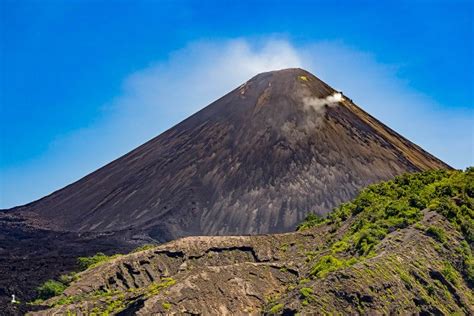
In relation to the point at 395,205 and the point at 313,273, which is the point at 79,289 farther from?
the point at 395,205

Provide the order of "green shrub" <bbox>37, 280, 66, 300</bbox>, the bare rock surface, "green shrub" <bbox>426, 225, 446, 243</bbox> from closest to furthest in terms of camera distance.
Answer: the bare rock surface, "green shrub" <bbox>426, 225, 446, 243</bbox>, "green shrub" <bbox>37, 280, 66, 300</bbox>

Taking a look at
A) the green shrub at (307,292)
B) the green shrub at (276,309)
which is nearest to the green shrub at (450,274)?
the green shrub at (307,292)

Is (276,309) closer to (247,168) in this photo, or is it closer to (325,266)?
(325,266)

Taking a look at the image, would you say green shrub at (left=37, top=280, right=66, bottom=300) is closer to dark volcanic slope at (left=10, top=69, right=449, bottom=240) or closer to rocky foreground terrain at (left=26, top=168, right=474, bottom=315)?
rocky foreground terrain at (left=26, top=168, right=474, bottom=315)

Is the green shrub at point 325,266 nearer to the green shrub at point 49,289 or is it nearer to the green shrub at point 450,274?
the green shrub at point 450,274

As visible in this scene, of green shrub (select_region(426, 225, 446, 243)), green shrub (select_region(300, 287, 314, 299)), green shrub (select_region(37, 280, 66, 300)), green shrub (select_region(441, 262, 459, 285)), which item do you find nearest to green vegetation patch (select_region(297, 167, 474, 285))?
green shrub (select_region(426, 225, 446, 243))

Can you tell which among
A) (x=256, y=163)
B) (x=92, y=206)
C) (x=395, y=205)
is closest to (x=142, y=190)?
(x=92, y=206)
